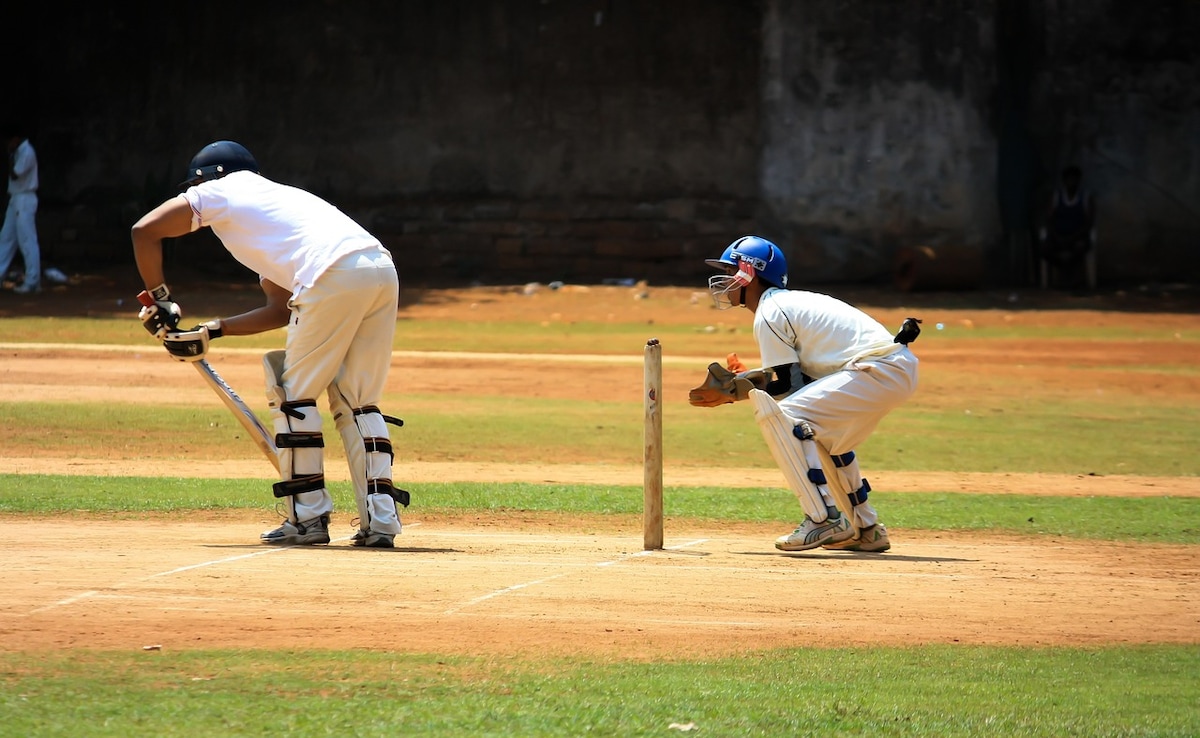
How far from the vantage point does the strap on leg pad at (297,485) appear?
804cm

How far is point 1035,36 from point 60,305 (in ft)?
53.5

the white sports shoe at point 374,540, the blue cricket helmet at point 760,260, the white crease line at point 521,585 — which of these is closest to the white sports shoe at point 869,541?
the white crease line at point 521,585

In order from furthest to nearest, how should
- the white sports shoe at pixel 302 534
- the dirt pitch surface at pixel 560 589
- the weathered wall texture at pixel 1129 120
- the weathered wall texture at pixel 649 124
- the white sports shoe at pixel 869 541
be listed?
the weathered wall texture at pixel 1129 120 → the weathered wall texture at pixel 649 124 → the white sports shoe at pixel 869 541 → the white sports shoe at pixel 302 534 → the dirt pitch surface at pixel 560 589

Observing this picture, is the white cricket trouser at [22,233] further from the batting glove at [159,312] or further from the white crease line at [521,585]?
the white crease line at [521,585]

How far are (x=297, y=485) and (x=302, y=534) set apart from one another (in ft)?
0.92

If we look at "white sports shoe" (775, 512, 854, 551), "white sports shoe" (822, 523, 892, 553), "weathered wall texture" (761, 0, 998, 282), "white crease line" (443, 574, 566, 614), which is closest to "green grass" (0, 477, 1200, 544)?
"white sports shoe" (822, 523, 892, 553)

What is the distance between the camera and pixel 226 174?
836cm

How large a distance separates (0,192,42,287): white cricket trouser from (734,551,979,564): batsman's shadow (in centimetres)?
1737

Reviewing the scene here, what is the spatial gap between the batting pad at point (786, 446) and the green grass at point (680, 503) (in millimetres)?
1989

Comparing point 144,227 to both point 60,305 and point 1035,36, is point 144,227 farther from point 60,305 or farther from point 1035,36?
point 1035,36

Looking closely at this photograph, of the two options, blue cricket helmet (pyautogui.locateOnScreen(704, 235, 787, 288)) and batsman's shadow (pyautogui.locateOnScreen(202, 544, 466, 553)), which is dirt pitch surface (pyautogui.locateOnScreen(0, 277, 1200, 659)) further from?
blue cricket helmet (pyautogui.locateOnScreen(704, 235, 787, 288))

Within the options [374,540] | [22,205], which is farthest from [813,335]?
[22,205]

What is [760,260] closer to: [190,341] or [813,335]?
[813,335]

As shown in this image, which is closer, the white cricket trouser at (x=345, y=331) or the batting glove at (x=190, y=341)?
the white cricket trouser at (x=345, y=331)
